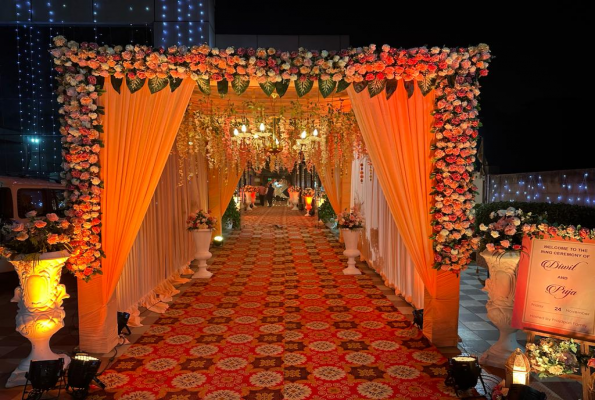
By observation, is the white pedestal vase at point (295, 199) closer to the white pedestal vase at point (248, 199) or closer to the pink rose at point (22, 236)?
the white pedestal vase at point (248, 199)

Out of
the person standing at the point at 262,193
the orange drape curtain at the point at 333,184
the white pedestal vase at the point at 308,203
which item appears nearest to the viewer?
the orange drape curtain at the point at 333,184

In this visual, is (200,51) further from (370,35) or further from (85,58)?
(370,35)

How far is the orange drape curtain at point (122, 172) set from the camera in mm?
3664

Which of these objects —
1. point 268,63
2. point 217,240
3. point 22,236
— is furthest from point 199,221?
point 268,63

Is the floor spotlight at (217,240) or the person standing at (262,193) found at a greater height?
the person standing at (262,193)

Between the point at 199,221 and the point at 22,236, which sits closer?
the point at 22,236

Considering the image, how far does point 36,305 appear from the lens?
3209 millimetres

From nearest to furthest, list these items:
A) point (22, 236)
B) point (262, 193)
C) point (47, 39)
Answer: point (22, 236), point (47, 39), point (262, 193)

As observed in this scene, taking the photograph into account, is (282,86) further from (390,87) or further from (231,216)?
(231,216)

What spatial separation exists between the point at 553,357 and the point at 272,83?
10.3 feet

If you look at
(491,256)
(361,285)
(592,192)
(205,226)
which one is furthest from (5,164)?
(592,192)

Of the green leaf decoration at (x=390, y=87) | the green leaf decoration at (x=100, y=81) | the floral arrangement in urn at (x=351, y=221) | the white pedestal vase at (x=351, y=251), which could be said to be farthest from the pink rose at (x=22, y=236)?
the floral arrangement in urn at (x=351, y=221)

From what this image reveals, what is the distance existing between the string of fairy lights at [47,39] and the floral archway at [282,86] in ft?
19.3

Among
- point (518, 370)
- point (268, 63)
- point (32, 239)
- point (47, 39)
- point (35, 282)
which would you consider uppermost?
point (47, 39)
